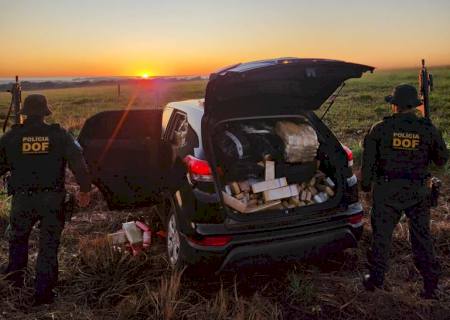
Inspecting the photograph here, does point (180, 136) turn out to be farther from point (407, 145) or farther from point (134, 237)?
point (407, 145)

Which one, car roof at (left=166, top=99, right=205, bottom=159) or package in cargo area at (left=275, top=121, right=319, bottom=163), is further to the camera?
package in cargo area at (left=275, top=121, right=319, bottom=163)

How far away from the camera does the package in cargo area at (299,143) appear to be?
422cm

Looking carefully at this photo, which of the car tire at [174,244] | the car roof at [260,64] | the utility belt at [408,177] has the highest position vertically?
the car roof at [260,64]

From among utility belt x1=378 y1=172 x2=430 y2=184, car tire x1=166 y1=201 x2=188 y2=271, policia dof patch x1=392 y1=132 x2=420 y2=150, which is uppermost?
policia dof patch x1=392 y1=132 x2=420 y2=150

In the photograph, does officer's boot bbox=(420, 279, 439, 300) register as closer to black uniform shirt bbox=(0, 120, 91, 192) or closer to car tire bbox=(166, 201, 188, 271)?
car tire bbox=(166, 201, 188, 271)

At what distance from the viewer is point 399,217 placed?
4051mm

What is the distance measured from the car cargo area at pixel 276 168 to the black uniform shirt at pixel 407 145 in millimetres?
490

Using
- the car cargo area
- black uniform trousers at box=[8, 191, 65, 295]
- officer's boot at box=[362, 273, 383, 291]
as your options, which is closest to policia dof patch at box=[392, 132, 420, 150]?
the car cargo area

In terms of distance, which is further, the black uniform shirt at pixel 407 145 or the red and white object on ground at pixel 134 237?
the red and white object on ground at pixel 134 237

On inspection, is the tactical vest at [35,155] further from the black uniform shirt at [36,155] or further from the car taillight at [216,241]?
the car taillight at [216,241]

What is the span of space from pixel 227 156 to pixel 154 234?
1620mm

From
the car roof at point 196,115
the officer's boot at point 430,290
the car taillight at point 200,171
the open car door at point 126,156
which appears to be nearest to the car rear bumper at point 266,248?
the car taillight at point 200,171

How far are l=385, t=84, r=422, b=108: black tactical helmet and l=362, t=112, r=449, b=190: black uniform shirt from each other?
0.29ft

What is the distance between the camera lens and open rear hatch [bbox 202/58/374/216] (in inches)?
153
